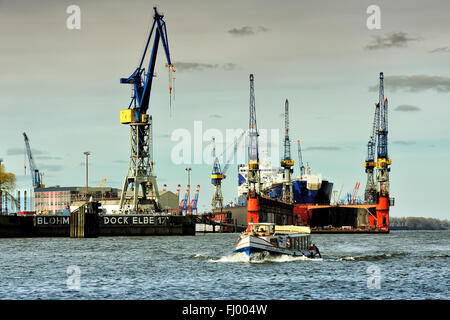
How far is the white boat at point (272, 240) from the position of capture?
63781 millimetres

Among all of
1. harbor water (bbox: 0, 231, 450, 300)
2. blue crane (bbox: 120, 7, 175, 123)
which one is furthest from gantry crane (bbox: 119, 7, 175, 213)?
harbor water (bbox: 0, 231, 450, 300)

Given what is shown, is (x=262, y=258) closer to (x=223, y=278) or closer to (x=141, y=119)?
(x=223, y=278)

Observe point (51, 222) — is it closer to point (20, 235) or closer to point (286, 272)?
point (20, 235)

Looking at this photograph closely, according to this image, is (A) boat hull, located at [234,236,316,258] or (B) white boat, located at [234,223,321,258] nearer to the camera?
(A) boat hull, located at [234,236,316,258]

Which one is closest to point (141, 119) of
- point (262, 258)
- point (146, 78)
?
point (146, 78)

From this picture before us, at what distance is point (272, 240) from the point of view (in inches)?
2564

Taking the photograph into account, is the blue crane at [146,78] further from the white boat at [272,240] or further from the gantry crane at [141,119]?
the white boat at [272,240]

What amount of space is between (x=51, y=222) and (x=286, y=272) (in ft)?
347

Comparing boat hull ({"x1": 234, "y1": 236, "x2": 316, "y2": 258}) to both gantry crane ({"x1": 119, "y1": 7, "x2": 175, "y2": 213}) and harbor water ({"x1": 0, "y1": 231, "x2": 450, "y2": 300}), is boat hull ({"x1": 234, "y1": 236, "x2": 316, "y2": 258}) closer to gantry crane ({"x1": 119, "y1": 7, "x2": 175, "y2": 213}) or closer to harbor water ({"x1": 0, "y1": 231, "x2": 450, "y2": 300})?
harbor water ({"x1": 0, "y1": 231, "x2": 450, "y2": 300})

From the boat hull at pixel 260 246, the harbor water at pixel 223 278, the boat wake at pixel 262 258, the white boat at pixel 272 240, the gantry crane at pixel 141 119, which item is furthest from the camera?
the gantry crane at pixel 141 119

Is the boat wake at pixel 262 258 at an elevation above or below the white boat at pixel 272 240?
below

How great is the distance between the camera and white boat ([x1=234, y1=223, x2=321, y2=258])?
209ft

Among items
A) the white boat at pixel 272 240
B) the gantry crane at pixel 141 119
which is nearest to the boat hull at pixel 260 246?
the white boat at pixel 272 240

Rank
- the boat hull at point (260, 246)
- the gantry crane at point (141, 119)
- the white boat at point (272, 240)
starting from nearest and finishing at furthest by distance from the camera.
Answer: the boat hull at point (260, 246)
the white boat at point (272, 240)
the gantry crane at point (141, 119)
